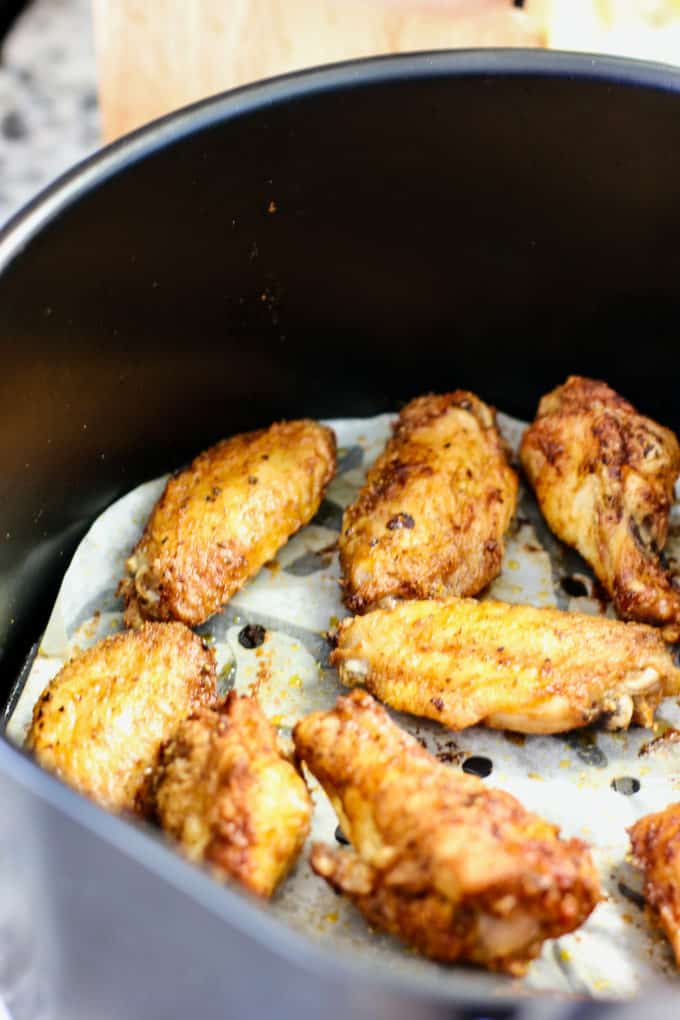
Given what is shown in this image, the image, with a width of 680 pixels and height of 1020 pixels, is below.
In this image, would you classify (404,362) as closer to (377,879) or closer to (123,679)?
(123,679)

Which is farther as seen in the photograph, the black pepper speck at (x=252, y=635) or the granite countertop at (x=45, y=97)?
the granite countertop at (x=45, y=97)

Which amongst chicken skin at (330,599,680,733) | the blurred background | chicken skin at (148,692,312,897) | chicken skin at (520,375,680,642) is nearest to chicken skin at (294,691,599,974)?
chicken skin at (148,692,312,897)

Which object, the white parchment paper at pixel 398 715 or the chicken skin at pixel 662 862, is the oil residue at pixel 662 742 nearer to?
the white parchment paper at pixel 398 715

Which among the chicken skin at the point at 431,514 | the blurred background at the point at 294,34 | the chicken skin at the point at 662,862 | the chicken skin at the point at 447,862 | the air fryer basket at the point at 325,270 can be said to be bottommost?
the chicken skin at the point at 662,862

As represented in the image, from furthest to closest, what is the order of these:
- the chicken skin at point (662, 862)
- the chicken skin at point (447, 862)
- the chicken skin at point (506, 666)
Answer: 1. the chicken skin at point (506, 666)
2. the chicken skin at point (662, 862)
3. the chicken skin at point (447, 862)

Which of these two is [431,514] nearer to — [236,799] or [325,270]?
[325,270]

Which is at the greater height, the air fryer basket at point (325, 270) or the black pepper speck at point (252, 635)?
the air fryer basket at point (325, 270)

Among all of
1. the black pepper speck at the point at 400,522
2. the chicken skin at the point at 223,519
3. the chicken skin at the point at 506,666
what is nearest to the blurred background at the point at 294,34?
the chicken skin at the point at 223,519

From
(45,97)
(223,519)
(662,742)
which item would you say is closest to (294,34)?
(223,519)

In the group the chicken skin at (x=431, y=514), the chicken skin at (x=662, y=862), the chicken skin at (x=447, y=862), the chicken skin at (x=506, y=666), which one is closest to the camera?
the chicken skin at (x=447, y=862)
